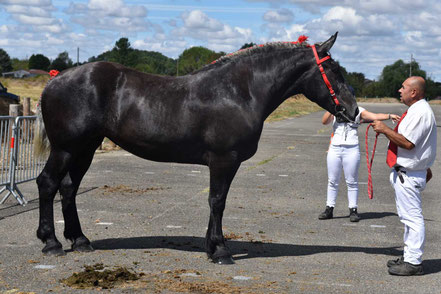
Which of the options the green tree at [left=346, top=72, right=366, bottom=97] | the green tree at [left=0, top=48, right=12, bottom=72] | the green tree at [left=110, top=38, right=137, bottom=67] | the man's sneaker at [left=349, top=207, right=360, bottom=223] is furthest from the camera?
the green tree at [left=346, top=72, right=366, bottom=97]

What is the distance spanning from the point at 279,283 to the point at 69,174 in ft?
8.97

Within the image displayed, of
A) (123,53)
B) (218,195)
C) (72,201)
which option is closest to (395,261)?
(218,195)

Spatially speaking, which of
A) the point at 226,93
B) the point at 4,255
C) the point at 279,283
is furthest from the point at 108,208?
the point at 279,283

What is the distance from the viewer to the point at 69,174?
21.5 ft

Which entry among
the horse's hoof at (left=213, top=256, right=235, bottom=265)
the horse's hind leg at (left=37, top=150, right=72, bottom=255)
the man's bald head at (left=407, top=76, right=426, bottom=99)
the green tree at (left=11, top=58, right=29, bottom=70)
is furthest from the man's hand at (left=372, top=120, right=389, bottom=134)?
the green tree at (left=11, top=58, right=29, bottom=70)

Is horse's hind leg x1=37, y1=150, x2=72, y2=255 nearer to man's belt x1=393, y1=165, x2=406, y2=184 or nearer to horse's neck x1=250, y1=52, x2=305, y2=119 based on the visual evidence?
horse's neck x1=250, y1=52, x2=305, y2=119

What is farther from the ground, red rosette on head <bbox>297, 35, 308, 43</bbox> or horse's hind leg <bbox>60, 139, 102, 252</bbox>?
red rosette on head <bbox>297, 35, 308, 43</bbox>

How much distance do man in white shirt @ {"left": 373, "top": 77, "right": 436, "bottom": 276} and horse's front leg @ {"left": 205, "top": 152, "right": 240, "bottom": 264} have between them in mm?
1542

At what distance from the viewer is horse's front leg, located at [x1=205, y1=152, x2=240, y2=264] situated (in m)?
5.98

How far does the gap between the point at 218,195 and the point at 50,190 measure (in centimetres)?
183

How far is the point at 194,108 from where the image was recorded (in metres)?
6.02

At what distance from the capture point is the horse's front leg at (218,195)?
19.6ft

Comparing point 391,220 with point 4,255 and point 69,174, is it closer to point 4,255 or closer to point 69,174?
point 69,174

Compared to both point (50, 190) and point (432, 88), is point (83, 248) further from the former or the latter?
point (432, 88)
